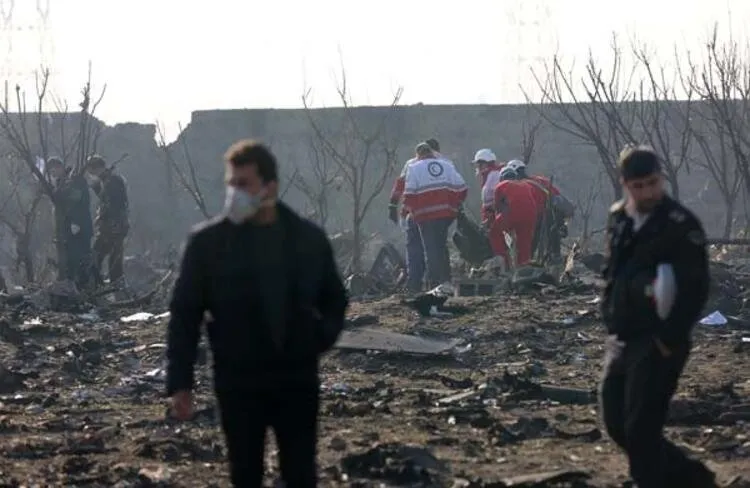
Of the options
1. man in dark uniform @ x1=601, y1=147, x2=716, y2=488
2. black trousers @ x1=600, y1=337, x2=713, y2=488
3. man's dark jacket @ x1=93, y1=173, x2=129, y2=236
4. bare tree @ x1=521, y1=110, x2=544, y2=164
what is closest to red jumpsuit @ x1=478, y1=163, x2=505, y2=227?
bare tree @ x1=521, y1=110, x2=544, y2=164

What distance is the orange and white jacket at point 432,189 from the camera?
19953mm

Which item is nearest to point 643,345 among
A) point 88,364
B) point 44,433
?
point 44,433

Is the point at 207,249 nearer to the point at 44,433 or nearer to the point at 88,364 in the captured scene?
the point at 44,433

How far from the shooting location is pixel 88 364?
47.5 ft

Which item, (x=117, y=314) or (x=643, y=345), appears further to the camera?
(x=117, y=314)

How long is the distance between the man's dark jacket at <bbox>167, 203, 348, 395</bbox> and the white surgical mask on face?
0.18 ft

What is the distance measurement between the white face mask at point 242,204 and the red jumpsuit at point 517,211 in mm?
13751

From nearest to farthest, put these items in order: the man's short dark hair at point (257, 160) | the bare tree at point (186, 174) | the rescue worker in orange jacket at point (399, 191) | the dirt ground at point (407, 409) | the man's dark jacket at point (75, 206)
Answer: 1. the man's short dark hair at point (257, 160)
2. the dirt ground at point (407, 409)
3. the rescue worker in orange jacket at point (399, 191)
4. the man's dark jacket at point (75, 206)
5. the bare tree at point (186, 174)

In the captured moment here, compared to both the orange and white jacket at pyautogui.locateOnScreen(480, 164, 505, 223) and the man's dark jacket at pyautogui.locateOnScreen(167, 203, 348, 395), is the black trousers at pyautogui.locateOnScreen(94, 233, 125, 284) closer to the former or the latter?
the orange and white jacket at pyautogui.locateOnScreen(480, 164, 505, 223)

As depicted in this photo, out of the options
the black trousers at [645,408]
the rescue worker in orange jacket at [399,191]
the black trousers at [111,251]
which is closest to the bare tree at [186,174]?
the black trousers at [111,251]

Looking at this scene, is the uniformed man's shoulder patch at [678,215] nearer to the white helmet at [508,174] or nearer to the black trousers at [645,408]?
the black trousers at [645,408]

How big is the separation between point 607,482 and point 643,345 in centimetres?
140

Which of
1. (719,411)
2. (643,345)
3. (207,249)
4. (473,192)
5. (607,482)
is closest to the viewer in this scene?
(207,249)

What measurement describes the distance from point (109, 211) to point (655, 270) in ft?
51.3
